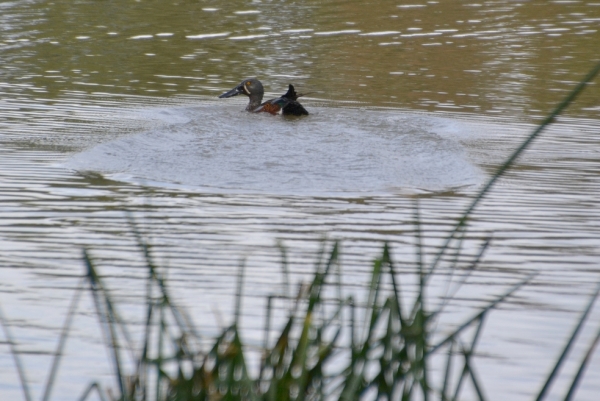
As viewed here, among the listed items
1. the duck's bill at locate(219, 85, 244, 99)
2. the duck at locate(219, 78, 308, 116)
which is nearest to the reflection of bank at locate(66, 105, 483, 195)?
the duck at locate(219, 78, 308, 116)

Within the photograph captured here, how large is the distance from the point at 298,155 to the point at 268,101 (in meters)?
2.23

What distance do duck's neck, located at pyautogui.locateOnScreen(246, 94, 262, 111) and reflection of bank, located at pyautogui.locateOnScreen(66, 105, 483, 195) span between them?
62 centimetres

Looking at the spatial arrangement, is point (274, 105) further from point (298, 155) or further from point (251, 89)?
point (298, 155)

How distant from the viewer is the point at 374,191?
5695 mm

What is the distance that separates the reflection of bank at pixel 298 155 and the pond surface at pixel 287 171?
3 cm

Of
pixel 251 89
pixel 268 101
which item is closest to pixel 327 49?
pixel 251 89

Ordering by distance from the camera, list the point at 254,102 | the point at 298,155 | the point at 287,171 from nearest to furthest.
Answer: the point at 287,171 < the point at 298,155 < the point at 254,102

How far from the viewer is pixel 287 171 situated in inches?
242

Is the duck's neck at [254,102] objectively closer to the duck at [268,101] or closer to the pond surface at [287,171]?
the duck at [268,101]

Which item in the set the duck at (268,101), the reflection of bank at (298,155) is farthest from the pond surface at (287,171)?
the duck at (268,101)

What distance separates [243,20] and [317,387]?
13131 millimetres

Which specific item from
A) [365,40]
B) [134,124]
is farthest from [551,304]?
[365,40]

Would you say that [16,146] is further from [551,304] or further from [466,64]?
[466,64]

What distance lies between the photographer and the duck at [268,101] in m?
8.51
